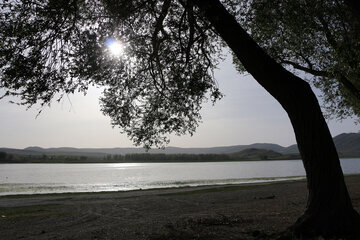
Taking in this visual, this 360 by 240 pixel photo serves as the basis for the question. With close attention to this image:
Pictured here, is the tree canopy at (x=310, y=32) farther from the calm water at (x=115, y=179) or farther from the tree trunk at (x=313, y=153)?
the calm water at (x=115, y=179)

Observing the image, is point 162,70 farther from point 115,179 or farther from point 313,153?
point 115,179

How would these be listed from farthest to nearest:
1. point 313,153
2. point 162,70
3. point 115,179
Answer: point 115,179 < point 162,70 < point 313,153

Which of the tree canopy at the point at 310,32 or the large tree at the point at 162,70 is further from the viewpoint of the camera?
the tree canopy at the point at 310,32

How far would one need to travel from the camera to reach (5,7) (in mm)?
9711

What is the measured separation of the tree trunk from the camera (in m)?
8.09

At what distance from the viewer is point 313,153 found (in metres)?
8.13

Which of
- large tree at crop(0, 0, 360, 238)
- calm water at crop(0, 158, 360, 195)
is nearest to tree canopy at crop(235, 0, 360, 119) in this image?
large tree at crop(0, 0, 360, 238)

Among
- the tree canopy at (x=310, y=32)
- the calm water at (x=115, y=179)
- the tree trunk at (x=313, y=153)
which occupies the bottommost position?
the calm water at (x=115, y=179)

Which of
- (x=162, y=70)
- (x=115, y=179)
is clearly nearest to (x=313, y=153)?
(x=162, y=70)

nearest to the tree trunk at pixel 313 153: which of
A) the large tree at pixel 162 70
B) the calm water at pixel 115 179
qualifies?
the large tree at pixel 162 70

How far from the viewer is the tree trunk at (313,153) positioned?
809 cm

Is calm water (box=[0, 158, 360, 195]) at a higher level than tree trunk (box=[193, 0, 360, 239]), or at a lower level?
lower

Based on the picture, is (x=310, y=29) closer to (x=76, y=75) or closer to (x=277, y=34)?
(x=277, y=34)

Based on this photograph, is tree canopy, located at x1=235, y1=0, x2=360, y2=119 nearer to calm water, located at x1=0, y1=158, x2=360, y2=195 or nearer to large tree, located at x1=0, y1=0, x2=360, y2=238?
large tree, located at x1=0, y1=0, x2=360, y2=238
